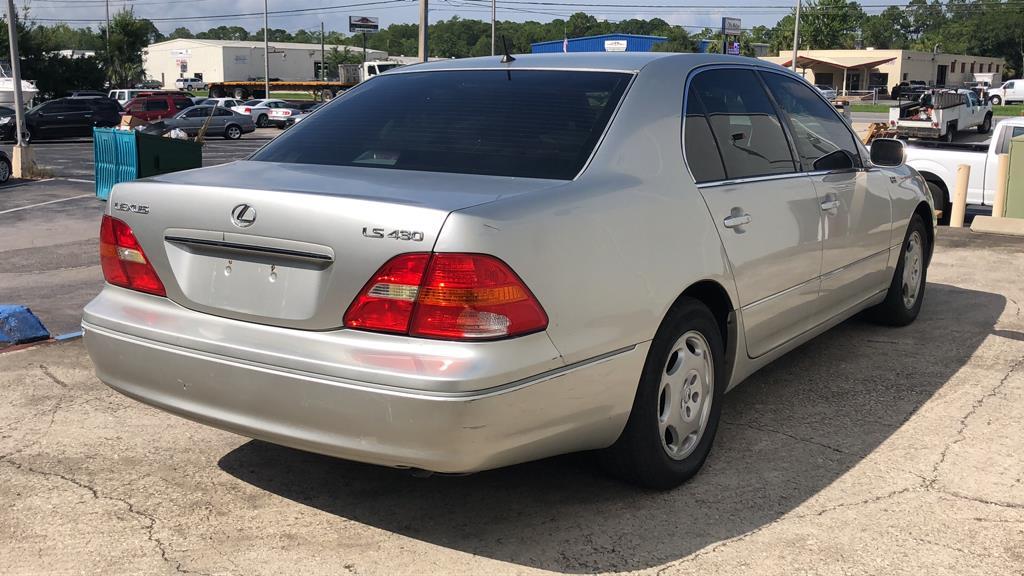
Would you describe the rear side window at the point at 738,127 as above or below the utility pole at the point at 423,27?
below

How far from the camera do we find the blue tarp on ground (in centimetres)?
615

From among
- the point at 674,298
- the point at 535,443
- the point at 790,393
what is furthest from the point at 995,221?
the point at 535,443

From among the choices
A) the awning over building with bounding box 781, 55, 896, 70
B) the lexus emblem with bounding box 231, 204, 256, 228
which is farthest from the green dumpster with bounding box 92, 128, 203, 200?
the awning over building with bounding box 781, 55, 896, 70

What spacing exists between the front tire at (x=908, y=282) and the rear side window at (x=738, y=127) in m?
1.98

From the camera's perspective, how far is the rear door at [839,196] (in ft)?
16.2

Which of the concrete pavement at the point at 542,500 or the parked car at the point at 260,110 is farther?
the parked car at the point at 260,110

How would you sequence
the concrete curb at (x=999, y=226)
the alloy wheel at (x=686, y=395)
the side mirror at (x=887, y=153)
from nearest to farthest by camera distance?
the alloy wheel at (x=686, y=395) → the side mirror at (x=887, y=153) → the concrete curb at (x=999, y=226)

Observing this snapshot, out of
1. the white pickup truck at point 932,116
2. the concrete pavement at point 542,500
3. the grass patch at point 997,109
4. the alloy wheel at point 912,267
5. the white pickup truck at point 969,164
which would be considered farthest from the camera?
the grass patch at point 997,109

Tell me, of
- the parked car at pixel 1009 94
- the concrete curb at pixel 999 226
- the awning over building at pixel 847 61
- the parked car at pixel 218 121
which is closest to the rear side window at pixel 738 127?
the concrete curb at pixel 999 226

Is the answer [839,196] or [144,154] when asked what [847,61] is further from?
[839,196]

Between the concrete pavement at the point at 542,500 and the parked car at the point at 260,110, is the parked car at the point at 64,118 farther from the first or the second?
the concrete pavement at the point at 542,500

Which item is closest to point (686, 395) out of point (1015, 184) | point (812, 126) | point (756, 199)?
point (756, 199)

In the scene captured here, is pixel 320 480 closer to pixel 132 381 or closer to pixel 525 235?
pixel 132 381

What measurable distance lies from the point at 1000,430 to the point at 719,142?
1.94 meters
